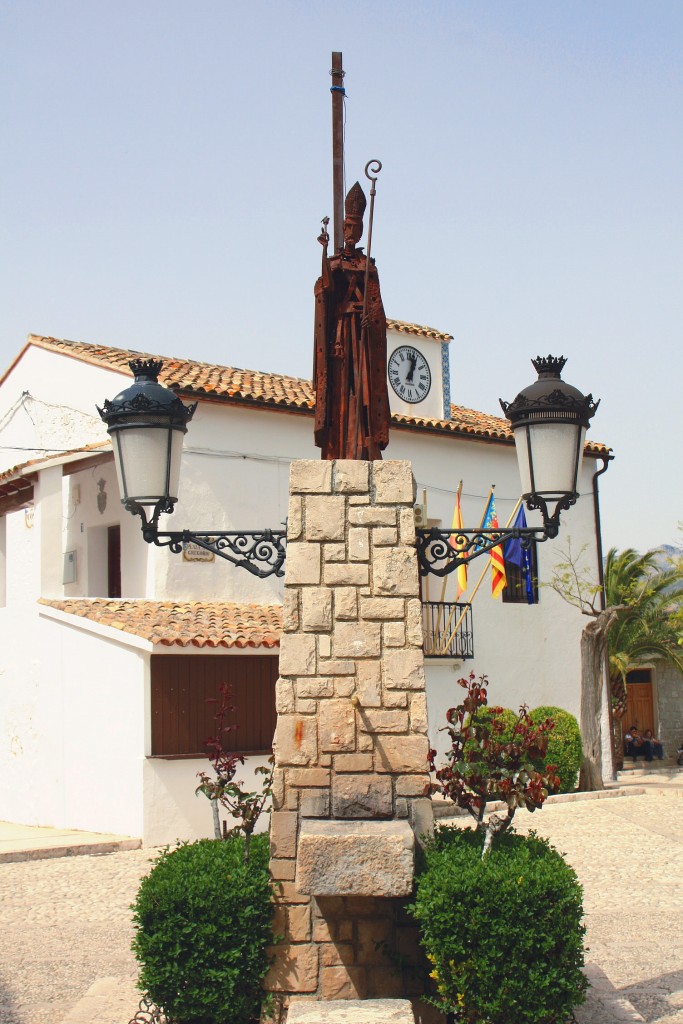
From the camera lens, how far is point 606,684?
66.0 ft

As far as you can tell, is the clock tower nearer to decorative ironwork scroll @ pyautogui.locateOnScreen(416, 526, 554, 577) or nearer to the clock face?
the clock face

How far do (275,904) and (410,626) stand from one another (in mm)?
1522

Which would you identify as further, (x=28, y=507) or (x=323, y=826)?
(x=28, y=507)

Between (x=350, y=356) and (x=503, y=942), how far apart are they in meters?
3.06

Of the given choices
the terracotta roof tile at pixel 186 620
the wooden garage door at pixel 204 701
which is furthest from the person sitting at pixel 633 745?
the wooden garage door at pixel 204 701

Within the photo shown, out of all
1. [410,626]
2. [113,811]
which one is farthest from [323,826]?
[113,811]

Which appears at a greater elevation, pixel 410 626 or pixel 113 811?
pixel 410 626

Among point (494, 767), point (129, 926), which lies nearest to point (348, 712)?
point (494, 767)

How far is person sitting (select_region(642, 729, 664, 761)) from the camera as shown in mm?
24859

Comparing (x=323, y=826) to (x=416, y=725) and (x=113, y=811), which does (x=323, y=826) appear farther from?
(x=113, y=811)

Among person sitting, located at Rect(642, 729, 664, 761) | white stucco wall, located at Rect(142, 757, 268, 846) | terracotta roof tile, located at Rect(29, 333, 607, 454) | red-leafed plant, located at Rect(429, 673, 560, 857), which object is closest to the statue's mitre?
red-leafed plant, located at Rect(429, 673, 560, 857)

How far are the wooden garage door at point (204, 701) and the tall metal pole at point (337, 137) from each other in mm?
7769

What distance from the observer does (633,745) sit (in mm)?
24984

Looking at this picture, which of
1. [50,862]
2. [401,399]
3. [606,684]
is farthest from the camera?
[606,684]
